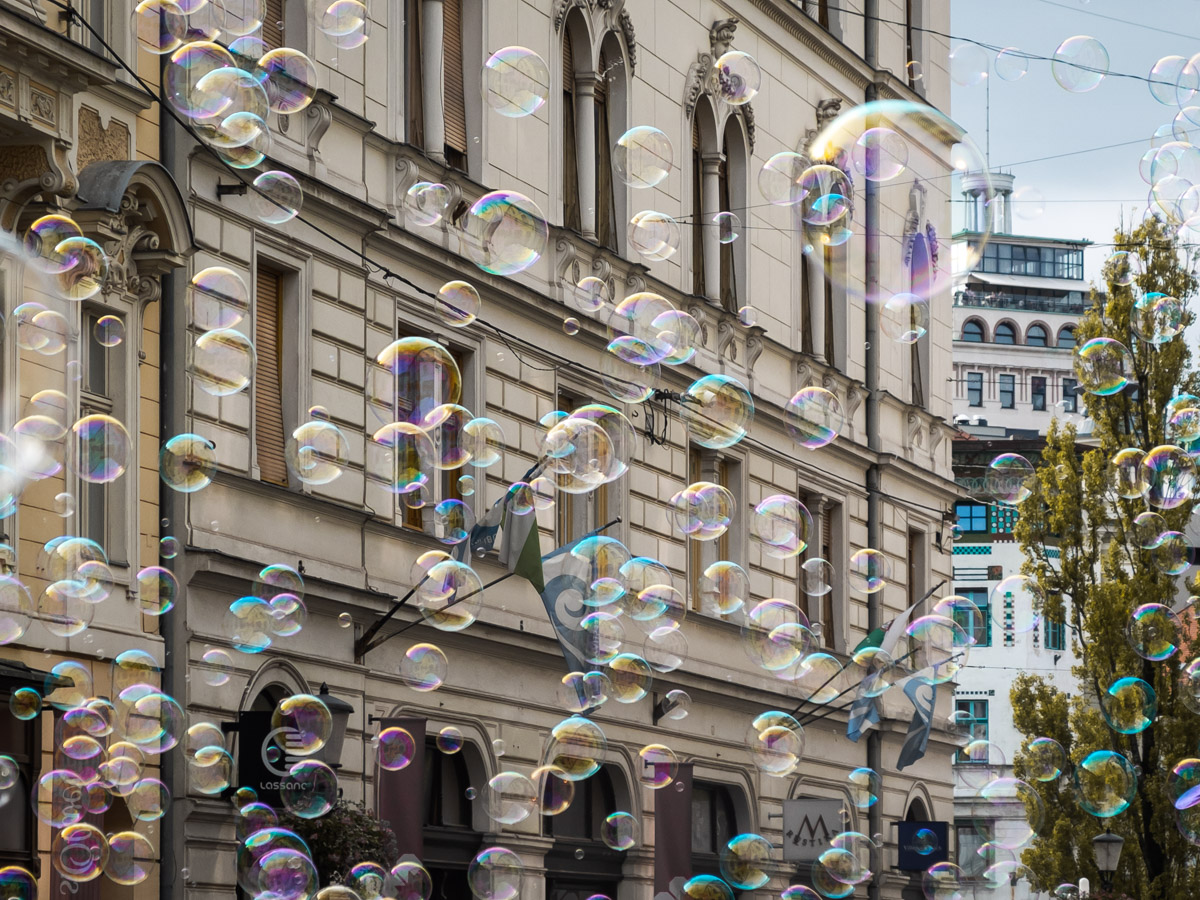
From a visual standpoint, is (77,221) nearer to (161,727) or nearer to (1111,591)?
(161,727)

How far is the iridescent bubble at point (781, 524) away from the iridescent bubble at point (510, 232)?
4735 millimetres

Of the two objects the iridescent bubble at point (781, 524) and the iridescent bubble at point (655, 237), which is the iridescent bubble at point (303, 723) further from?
the iridescent bubble at point (781, 524)

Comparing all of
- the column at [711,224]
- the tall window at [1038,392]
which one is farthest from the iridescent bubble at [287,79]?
the tall window at [1038,392]

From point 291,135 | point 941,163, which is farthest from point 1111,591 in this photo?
point 291,135

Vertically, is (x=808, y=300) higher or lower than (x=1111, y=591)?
higher

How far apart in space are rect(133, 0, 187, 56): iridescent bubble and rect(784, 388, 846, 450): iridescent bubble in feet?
40.4

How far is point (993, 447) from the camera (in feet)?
220

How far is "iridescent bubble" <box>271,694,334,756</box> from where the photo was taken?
19.5 metres

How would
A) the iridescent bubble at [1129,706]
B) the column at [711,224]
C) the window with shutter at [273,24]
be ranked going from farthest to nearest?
1. the column at [711,224]
2. the iridescent bubble at [1129,706]
3. the window with shutter at [273,24]

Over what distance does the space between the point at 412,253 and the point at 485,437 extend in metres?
2.15

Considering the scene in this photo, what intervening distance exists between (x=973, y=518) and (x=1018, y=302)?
4030cm

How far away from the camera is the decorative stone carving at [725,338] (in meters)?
30.8

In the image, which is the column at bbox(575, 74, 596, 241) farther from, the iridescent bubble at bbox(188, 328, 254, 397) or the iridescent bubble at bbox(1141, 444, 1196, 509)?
the iridescent bubble at bbox(188, 328, 254, 397)

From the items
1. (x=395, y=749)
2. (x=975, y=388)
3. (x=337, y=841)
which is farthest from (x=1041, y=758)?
(x=975, y=388)
